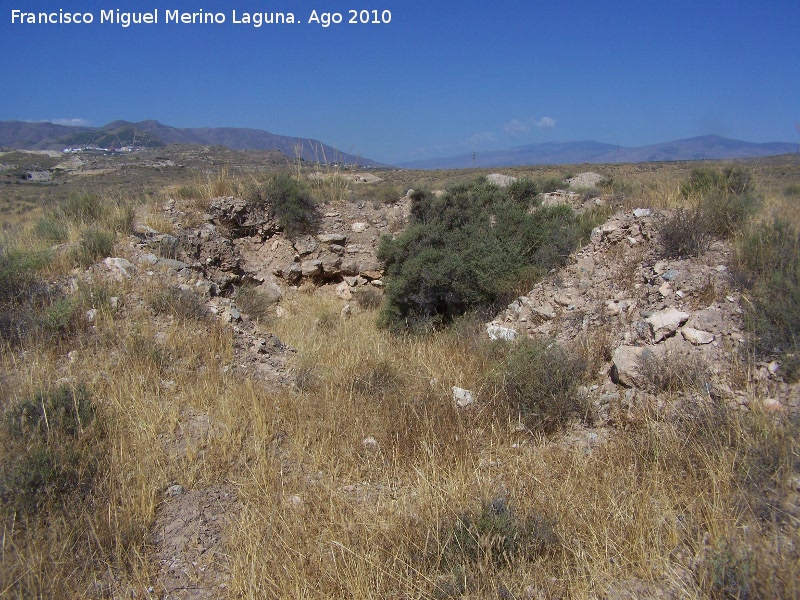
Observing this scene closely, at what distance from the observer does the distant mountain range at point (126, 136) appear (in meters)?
47.6

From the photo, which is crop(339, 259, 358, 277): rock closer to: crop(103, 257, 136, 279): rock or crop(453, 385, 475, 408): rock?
crop(103, 257, 136, 279): rock

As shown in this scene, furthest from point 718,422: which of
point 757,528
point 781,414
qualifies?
point 757,528

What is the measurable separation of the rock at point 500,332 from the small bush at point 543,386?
3.38 ft

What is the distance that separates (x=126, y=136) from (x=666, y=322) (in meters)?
57.8

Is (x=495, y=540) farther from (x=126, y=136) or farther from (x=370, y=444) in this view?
(x=126, y=136)

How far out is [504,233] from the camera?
24.4ft

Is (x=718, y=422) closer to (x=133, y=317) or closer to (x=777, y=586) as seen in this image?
(x=777, y=586)

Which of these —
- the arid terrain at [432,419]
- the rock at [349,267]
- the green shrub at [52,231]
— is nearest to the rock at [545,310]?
the arid terrain at [432,419]

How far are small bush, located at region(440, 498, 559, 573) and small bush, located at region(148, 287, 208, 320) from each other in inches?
156

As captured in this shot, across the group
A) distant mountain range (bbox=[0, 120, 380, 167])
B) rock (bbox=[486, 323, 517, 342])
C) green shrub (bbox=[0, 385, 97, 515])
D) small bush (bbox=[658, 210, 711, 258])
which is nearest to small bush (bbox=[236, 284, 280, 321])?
rock (bbox=[486, 323, 517, 342])

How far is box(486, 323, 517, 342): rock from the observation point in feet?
17.1

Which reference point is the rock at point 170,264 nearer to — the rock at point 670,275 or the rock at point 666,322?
the rock at point 666,322

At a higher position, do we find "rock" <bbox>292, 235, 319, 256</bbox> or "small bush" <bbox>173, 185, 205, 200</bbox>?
"small bush" <bbox>173, 185, 205, 200</bbox>

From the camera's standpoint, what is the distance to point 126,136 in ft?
167
